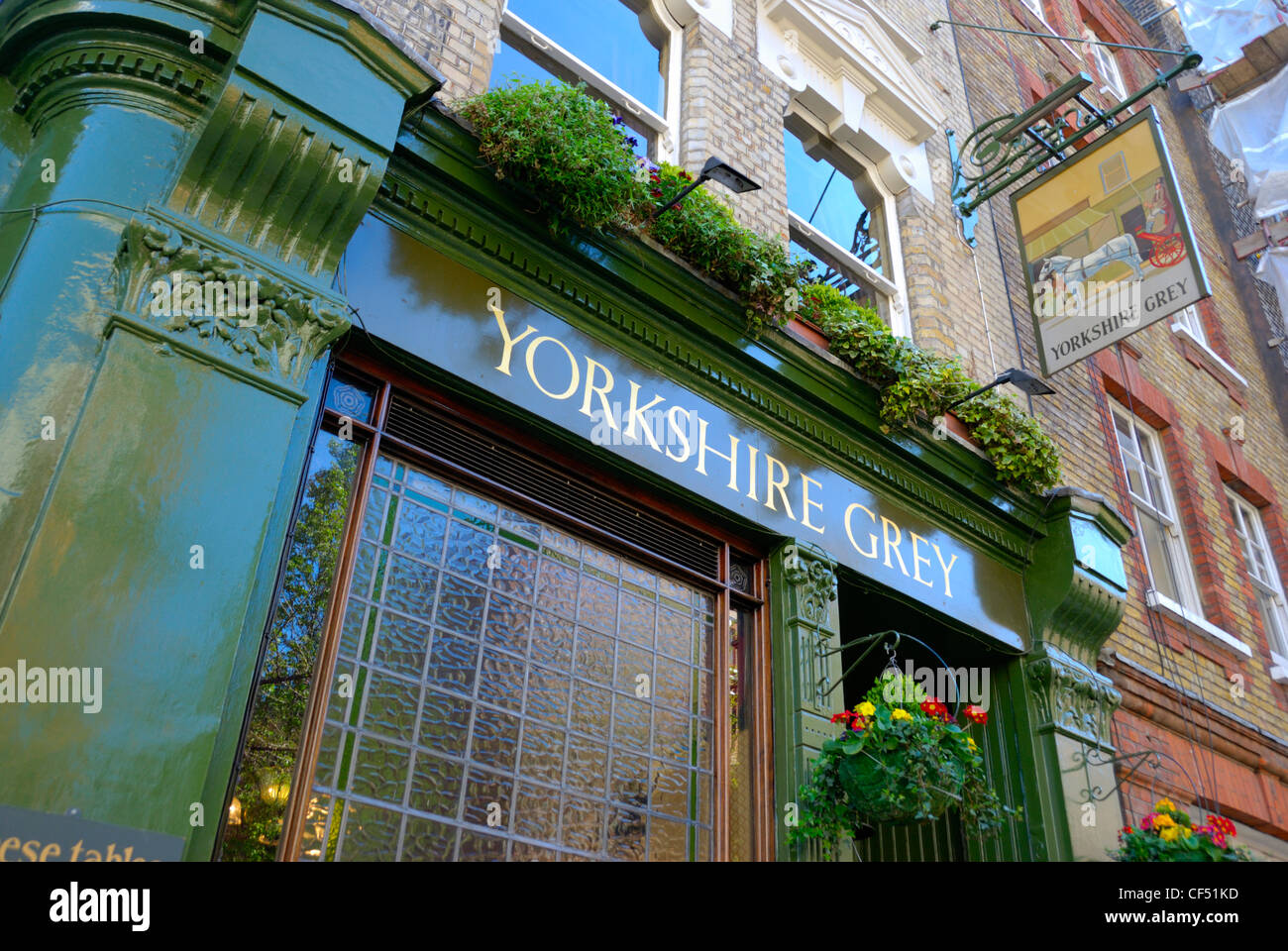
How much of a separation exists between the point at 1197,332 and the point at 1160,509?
156 inches

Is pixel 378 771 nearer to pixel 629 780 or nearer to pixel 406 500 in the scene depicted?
pixel 406 500

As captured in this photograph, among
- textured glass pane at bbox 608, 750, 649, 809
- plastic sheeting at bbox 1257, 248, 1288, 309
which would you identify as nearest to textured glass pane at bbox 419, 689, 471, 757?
textured glass pane at bbox 608, 750, 649, 809

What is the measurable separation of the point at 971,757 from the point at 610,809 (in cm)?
171

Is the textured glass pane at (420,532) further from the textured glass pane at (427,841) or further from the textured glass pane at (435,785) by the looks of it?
the textured glass pane at (427,841)

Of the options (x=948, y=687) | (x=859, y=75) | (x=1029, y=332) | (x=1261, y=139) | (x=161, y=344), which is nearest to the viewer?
(x=161, y=344)

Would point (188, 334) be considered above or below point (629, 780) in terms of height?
above

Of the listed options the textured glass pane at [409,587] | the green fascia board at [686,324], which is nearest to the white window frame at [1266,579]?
the green fascia board at [686,324]

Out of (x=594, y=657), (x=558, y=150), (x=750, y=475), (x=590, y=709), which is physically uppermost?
(x=558, y=150)

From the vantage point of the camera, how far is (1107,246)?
761 centimetres

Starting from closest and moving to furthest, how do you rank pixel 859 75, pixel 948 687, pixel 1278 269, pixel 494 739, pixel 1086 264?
pixel 494 739 < pixel 948 687 < pixel 1086 264 < pixel 859 75 < pixel 1278 269

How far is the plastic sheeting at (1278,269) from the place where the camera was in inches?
554

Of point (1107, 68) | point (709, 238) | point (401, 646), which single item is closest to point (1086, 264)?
point (709, 238)

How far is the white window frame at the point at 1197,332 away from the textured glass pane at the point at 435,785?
10.7 m

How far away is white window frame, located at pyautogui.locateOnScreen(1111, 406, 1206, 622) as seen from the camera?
9750 millimetres
